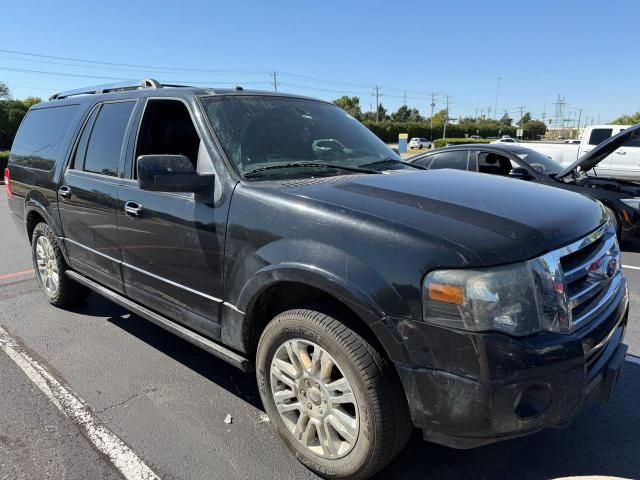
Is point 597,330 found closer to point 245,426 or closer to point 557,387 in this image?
point 557,387

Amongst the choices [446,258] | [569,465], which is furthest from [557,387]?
[569,465]

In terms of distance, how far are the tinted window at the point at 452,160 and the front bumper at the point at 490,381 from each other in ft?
21.3

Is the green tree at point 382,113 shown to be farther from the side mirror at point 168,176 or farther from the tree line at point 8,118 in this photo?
the side mirror at point 168,176

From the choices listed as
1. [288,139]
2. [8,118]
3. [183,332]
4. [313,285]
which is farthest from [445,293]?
[8,118]

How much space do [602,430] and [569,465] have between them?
46 cm

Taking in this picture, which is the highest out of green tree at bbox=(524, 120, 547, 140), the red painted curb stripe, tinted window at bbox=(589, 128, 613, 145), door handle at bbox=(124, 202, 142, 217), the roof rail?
the roof rail

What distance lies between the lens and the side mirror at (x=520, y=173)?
7226 mm

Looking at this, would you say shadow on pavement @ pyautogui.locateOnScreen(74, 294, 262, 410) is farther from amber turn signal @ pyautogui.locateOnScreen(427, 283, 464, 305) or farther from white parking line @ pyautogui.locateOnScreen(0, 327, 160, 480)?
amber turn signal @ pyautogui.locateOnScreen(427, 283, 464, 305)

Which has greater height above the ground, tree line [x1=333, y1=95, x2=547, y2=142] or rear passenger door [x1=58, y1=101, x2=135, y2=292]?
rear passenger door [x1=58, y1=101, x2=135, y2=292]

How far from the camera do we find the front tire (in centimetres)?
211

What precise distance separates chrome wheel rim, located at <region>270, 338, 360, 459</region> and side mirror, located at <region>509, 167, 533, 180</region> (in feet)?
18.9

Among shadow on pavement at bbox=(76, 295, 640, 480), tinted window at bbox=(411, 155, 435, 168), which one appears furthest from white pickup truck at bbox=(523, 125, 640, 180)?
shadow on pavement at bbox=(76, 295, 640, 480)

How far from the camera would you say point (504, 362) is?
6.05 feet

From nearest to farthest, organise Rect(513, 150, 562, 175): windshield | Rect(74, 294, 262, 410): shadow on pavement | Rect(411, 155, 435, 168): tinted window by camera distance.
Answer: Rect(74, 294, 262, 410): shadow on pavement
Rect(513, 150, 562, 175): windshield
Rect(411, 155, 435, 168): tinted window
